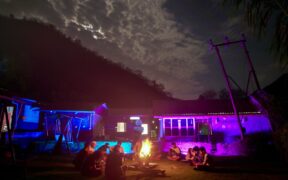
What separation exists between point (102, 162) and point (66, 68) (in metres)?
52.7

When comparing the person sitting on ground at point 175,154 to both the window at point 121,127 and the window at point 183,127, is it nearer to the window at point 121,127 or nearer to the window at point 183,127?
the window at point 183,127

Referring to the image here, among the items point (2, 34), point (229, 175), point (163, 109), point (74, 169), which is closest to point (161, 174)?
point (229, 175)

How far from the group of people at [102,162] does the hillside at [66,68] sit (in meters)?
26.6

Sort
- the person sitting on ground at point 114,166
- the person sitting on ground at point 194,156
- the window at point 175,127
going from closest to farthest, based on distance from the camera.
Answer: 1. the person sitting on ground at point 114,166
2. the person sitting on ground at point 194,156
3. the window at point 175,127

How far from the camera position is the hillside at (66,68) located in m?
45.8

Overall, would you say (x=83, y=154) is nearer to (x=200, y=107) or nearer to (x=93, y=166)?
(x=93, y=166)

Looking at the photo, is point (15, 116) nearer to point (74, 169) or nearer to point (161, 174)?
point (74, 169)

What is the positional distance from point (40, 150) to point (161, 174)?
37.6ft

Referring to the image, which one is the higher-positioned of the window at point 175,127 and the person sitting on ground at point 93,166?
the window at point 175,127

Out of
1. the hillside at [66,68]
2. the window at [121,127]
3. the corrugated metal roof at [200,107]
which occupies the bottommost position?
the window at [121,127]

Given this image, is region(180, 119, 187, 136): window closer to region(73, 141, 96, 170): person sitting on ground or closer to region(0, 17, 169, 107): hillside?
region(73, 141, 96, 170): person sitting on ground

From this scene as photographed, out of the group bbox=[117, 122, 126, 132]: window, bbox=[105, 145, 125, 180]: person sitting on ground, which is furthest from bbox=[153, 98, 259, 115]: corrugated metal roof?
bbox=[105, 145, 125, 180]: person sitting on ground

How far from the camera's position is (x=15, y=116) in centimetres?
1952

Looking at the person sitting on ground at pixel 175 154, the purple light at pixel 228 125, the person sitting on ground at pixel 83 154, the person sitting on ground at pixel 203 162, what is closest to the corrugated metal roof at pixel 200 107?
the purple light at pixel 228 125
